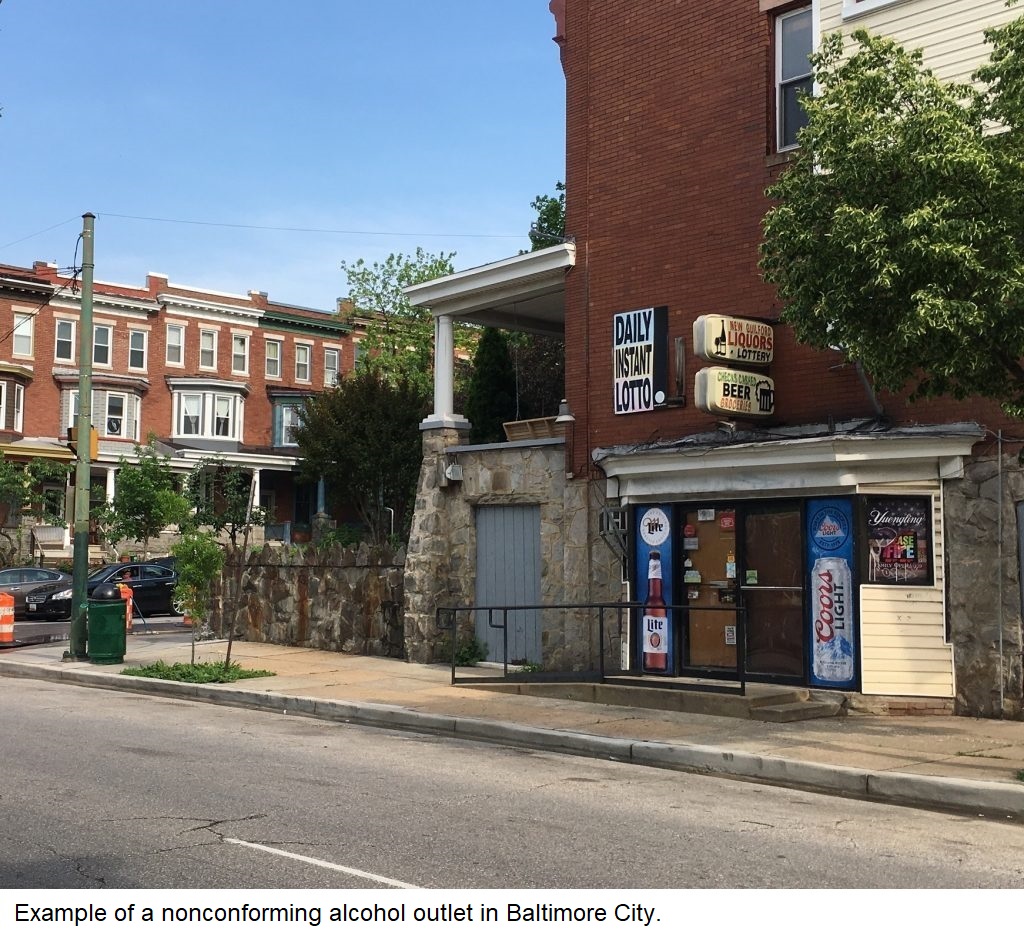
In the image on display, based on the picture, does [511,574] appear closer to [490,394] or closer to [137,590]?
[490,394]

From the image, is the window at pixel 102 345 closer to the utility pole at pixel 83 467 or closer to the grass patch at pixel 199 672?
the utility pole at pixel 83 467

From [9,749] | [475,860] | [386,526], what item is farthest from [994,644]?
[386,526]

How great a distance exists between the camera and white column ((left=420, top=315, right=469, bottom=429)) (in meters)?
19.1

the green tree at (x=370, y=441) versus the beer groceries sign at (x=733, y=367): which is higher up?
the green tree at (x=370, y=441)

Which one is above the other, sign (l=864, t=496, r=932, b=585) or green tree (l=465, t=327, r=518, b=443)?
green tree (l=465, t=327, r=518, b=443)

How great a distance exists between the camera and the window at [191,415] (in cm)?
5134

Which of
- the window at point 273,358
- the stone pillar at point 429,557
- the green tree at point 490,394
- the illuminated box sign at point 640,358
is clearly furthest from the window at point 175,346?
the illuminated box sign at point 640,358

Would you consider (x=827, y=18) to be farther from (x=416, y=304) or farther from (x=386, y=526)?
(x=386, y=526)

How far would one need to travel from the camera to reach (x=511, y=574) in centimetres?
1816

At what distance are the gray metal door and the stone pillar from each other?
1.90 ft

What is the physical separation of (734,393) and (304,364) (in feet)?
142

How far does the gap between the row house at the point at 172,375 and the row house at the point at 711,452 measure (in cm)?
3005

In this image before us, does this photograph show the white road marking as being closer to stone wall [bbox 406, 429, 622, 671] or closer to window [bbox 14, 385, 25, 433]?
stone wall [bbox 406, 429, 622, 671]

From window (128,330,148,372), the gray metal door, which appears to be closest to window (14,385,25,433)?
window (128,330,148,372)
